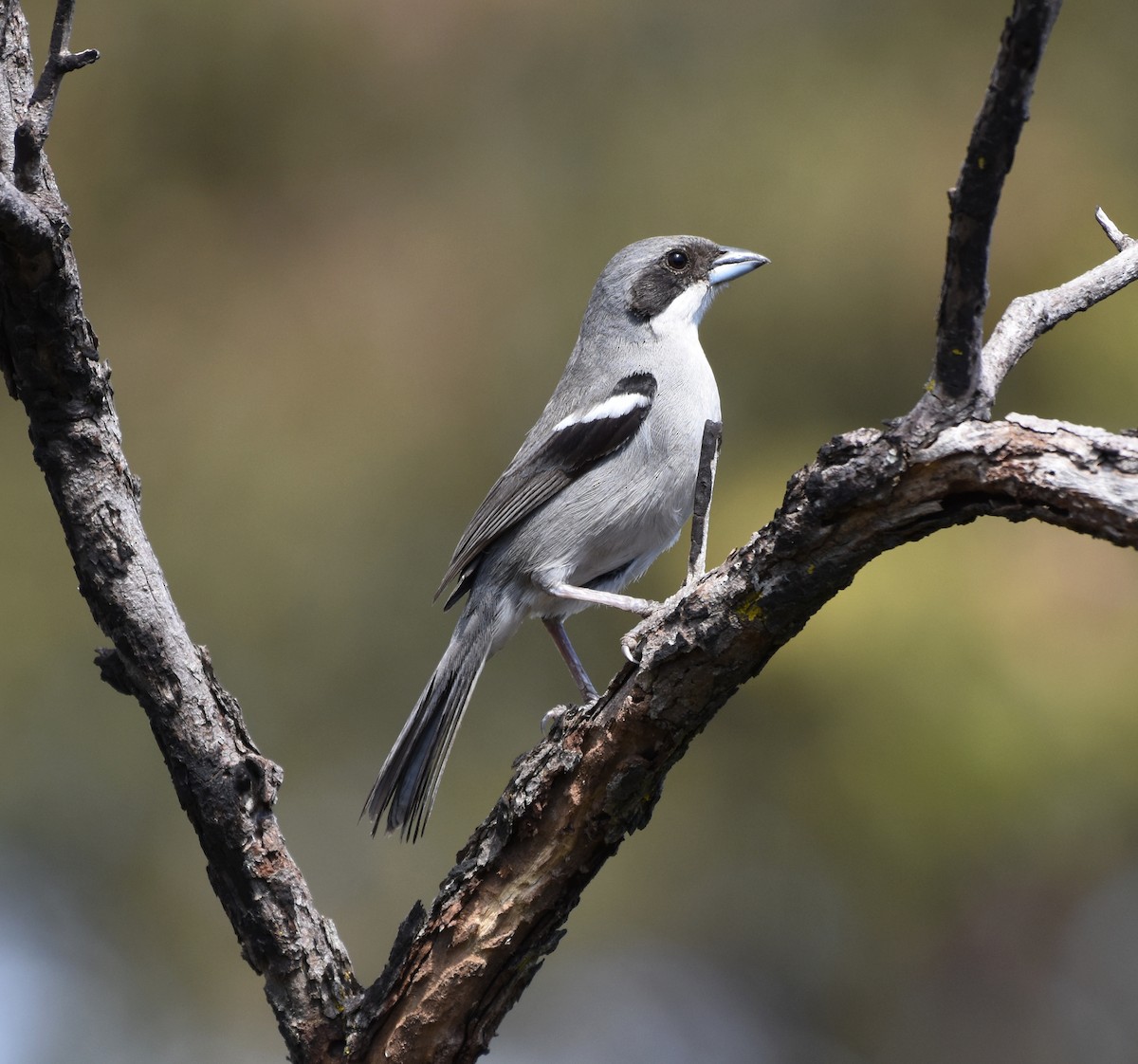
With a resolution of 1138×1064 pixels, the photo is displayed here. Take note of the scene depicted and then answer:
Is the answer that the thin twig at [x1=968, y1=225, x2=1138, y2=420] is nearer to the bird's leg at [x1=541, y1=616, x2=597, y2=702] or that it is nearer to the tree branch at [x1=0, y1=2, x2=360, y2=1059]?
the tree branch at [x1=0, y1=2, x2=360, y2=1059]

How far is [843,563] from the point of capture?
2.54m

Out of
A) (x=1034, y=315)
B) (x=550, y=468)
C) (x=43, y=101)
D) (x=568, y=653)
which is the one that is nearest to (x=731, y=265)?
(x=550, y=468)

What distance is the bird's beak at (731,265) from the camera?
213 inches

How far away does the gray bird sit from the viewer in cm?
445

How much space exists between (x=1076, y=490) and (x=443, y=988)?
2049mm

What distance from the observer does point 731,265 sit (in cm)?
545

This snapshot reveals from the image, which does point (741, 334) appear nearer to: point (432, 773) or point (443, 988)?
point (432, 773)

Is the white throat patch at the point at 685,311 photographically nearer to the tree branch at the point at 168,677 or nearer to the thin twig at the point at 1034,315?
the thin twig at the point at 1034,315

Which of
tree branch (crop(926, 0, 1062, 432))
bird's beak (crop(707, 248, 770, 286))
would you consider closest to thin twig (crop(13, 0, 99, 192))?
tree branch (crop(926, 0, 1062, 432))

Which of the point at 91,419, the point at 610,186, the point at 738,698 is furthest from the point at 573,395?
the point at 610,186

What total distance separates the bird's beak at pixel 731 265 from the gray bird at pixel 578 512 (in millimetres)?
506

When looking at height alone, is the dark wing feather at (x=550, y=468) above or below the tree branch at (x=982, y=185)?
above

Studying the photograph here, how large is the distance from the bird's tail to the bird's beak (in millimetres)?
2135

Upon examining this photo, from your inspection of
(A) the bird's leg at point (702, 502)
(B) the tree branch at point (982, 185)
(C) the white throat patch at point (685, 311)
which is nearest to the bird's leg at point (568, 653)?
(C) the white throat patch at point (685, 311)
